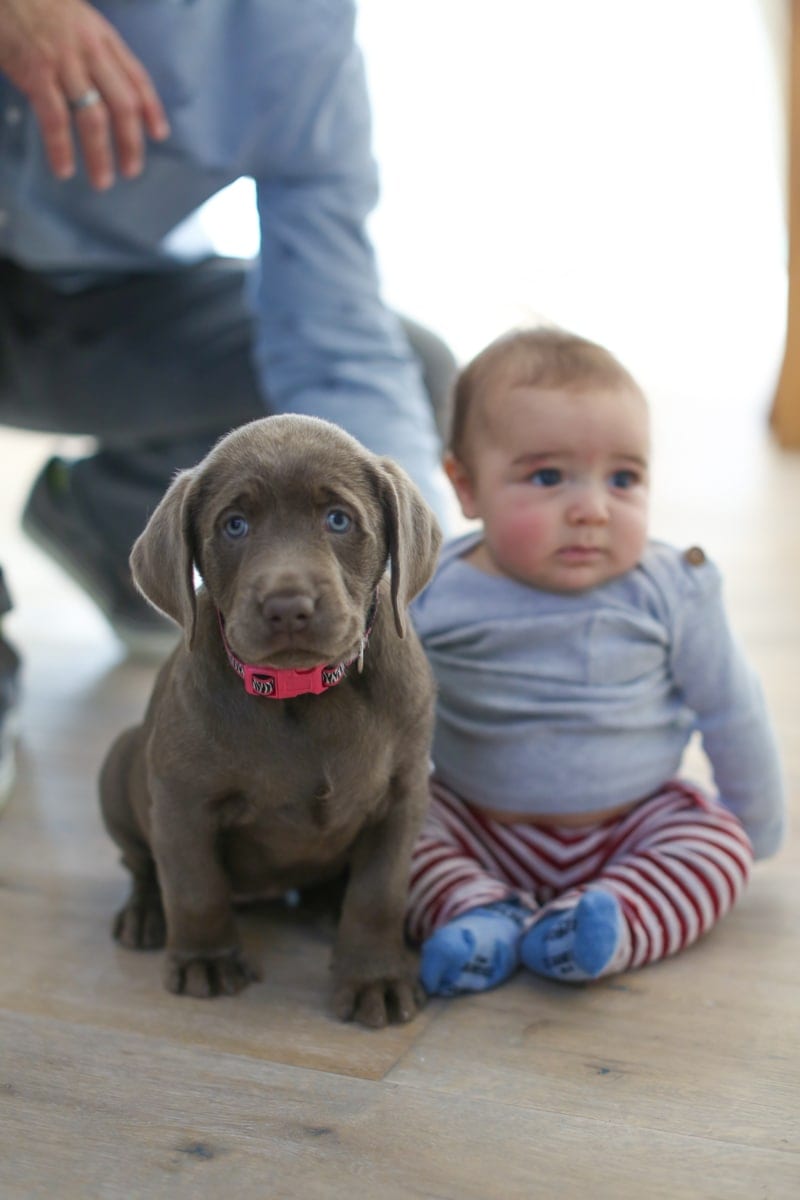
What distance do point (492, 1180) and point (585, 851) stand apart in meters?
0.65

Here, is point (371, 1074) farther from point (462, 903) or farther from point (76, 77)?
point (76, 77)

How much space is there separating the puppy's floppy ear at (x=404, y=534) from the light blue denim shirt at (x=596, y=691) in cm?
37

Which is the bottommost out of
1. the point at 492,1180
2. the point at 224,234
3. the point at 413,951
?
the point at 413,951

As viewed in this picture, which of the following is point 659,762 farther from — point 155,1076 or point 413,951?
point 155,1076

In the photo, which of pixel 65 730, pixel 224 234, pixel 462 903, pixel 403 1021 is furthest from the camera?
pixel 224 234

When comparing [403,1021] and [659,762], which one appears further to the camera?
[659,762]

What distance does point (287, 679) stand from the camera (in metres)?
1.64

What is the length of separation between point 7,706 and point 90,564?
75 cm

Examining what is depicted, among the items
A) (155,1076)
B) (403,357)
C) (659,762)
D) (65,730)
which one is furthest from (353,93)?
(155,1076)

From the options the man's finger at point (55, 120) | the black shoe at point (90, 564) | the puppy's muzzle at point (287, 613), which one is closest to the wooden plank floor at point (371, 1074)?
the puppy's muzzle at point (287, 613)

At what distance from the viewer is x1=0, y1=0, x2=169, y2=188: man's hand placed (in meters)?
2.43

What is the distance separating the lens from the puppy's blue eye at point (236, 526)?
1598mm

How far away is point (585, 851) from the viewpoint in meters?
2.02

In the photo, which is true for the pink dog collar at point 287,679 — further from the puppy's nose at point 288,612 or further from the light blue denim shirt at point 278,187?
the light blue denim shirt at point 278,187
